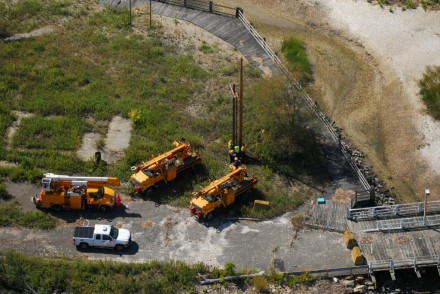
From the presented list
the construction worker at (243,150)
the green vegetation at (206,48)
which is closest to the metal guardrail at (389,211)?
the construction worker at (243,150)

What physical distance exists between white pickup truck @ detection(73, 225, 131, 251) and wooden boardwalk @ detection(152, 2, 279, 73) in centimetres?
2409

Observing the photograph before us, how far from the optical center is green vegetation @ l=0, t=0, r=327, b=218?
4572cm

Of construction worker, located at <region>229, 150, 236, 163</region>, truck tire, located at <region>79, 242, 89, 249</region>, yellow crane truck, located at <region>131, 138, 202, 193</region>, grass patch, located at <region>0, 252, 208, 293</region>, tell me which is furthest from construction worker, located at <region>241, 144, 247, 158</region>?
truck tire, located at <region>79, 242, 89, 249</region>

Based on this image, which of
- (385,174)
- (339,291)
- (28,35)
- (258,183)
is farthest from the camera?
(28,35)

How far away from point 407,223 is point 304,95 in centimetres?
1585

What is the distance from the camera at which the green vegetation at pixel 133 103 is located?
4572 centimetres

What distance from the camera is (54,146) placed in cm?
4725

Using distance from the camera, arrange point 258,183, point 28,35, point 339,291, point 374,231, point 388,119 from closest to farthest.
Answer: point 339,291 → point 374,231 → point 258,183 → point 388,119 → point 28,35

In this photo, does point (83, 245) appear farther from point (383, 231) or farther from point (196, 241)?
point (383, 231)

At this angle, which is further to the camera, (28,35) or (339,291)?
(28,35)

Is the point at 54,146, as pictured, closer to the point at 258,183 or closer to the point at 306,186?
the point at 258,183

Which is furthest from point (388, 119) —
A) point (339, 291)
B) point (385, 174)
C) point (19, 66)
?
point (19, 66)

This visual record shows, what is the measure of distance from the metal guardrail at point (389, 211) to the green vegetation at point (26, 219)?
18734mm

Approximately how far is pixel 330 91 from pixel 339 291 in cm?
2445
